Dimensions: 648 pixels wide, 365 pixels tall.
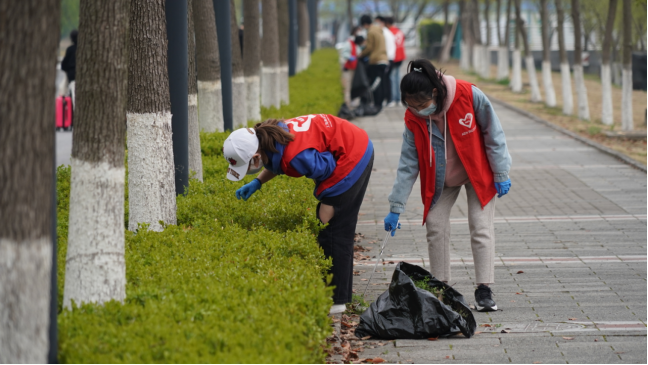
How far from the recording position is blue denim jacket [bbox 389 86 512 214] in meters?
4.70

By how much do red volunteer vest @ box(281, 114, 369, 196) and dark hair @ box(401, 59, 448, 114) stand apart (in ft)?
1.31

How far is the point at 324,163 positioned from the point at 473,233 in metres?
1.18

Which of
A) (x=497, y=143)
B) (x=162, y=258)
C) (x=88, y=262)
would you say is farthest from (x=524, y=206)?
(x=88, y=262)

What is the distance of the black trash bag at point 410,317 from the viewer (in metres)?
4.29

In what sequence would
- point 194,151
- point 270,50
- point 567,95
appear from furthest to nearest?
1. point 567,95
2. point 270,50
3. point 194,151

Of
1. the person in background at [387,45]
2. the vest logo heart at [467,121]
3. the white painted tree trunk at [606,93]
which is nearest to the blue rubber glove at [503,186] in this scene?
the vest logo heart at [467,121]

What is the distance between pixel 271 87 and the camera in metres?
14.2

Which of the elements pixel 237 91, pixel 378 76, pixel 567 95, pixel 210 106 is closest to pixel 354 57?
pixel 378 76

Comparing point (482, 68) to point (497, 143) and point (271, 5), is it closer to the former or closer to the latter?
point (271, 5)

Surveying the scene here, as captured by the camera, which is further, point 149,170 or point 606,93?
point 606,93

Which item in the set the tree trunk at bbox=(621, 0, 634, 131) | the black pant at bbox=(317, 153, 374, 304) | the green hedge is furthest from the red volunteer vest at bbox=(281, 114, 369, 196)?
the tree trunk at bbox=(621, 0, 634, 131)

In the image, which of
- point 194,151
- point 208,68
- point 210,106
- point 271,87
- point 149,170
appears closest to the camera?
point 149,170

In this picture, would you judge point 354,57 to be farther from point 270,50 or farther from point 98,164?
point 98,164

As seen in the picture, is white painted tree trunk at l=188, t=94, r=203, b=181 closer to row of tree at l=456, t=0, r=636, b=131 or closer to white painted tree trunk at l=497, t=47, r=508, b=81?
row of tree at l=456, t=0, r=636, b=131
